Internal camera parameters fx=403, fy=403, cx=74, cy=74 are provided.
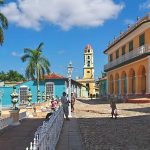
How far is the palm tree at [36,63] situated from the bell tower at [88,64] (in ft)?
181

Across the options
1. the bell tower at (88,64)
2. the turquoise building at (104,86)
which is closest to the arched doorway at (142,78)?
the turquoise building at (104,86)

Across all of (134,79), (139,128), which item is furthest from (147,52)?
(139,128)

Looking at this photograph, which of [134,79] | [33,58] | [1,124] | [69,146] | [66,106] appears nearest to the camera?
[69,146]

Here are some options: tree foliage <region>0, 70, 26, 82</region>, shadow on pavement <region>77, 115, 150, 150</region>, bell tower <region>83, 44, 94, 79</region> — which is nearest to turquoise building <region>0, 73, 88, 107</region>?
tree foliage <region>0, 70, 26, 82</region>

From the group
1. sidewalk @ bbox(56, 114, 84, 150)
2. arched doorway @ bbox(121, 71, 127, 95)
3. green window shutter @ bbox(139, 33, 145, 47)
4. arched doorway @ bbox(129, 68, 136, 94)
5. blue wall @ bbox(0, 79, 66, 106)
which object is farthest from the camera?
blue wall @ bbox(0, 79, 66, 106)

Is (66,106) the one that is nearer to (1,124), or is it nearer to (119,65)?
(1,124)

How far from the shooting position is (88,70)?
10506 cm

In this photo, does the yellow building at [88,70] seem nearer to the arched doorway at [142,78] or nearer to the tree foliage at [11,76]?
the tree foliage at [11,76]

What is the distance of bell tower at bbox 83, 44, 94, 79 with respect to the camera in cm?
10462

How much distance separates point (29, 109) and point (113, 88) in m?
26.3

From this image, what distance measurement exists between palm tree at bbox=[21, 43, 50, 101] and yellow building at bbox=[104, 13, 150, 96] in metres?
8.28

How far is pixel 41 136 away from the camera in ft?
21.9

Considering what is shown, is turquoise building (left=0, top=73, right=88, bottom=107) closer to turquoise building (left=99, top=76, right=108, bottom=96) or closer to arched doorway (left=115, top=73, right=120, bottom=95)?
arched doorway (left=115, top=73, right=120, bottom=95)

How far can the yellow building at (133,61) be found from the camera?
3519 centimetres
